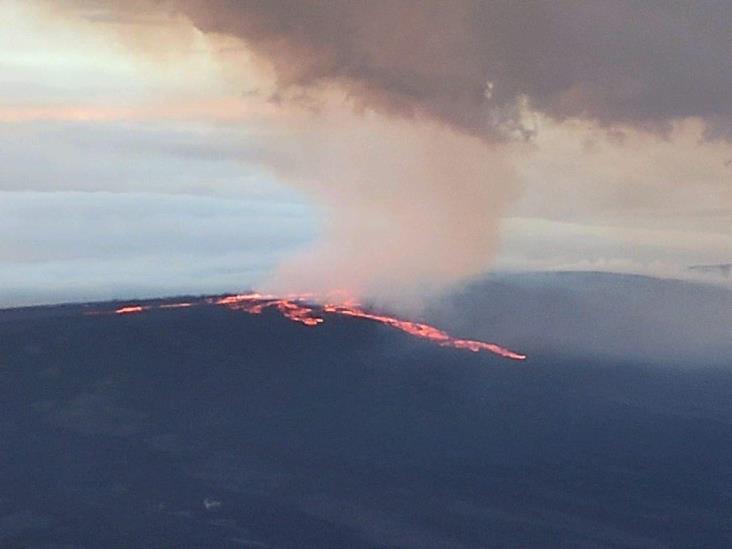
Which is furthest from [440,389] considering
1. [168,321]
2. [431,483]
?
[168,321]

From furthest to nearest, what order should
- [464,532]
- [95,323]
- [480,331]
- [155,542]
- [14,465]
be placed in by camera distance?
1. [480,331]
2. [95,323]
3. [14,465]
4. [464,532]
5. [155,542]

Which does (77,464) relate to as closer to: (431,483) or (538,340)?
(431,483)

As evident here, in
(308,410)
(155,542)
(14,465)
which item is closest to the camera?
(155,542)

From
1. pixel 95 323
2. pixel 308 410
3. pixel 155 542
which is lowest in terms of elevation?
pixel 155 542

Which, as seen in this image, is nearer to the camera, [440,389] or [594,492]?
[594,492]

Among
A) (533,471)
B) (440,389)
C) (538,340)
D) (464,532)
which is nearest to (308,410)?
(440,389)

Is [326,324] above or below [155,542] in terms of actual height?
above

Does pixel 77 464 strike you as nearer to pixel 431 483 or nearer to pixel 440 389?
pixel 431 483
